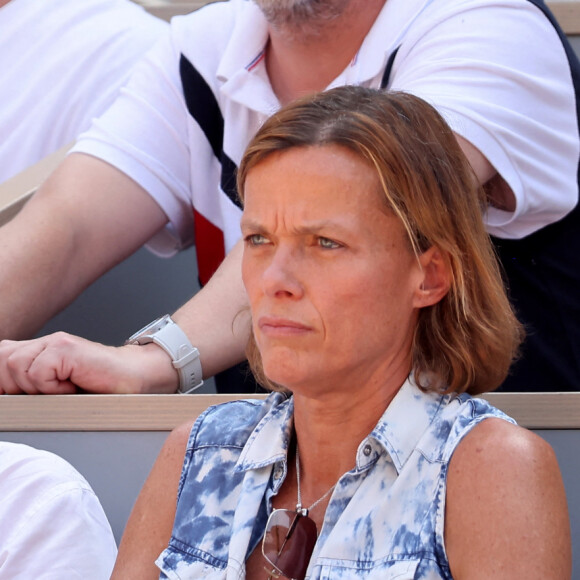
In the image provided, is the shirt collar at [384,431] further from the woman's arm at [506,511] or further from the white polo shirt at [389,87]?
the white polo shirt at [389,87]

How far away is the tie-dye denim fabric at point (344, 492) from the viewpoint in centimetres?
105

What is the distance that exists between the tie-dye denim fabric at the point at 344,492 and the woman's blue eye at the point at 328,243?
0.54 feet

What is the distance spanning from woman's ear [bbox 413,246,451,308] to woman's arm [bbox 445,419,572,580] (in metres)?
0.16

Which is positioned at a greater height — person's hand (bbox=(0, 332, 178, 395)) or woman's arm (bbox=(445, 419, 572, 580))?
woman's arm (bbox=(445, 419, 572, 580))

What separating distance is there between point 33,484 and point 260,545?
0.83ft

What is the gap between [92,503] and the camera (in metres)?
1.23

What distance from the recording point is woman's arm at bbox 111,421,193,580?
1.19 metres

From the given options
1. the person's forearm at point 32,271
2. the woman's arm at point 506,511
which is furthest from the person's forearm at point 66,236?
the woman's arm at point 506,511

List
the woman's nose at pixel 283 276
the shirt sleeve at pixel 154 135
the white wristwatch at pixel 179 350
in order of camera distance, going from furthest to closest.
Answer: the shirt sleeve at pixel 154 135, the white wristwatch at pixel 179 350, the woman's nose at pixel 283 276

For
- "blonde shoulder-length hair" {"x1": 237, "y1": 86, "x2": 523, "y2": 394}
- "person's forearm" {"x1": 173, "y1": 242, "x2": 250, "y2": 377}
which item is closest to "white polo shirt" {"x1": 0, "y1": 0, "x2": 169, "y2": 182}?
"person's forearm" {"x1": 173, "y1": 242, "x2": 250, "y2": 377}

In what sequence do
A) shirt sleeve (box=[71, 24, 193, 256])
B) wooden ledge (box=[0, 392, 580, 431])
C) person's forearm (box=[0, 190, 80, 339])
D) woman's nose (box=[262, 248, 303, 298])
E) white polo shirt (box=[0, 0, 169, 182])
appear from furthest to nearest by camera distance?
white polo shirt (box=[0, 0, 169, 182])
shirt sleeve (box=[71, 24, 193, 256])
person's forearm (box=[0, 190, 80, 339])
wooden ledge (box=[0, 392, 580, 431])
woman's nose (box=[262, 248, 303, 298])

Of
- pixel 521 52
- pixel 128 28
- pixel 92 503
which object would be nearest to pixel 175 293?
pixel 128 28

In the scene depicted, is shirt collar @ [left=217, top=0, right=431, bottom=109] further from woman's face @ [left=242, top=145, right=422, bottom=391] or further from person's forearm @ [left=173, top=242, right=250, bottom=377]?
woman's face @ [left=242, top=145, right=422, bottom=391]

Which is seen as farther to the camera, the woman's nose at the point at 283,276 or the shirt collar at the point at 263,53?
the shirt collar at the point at 263,53
